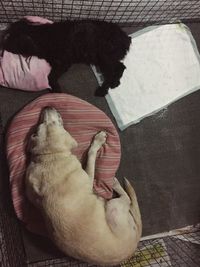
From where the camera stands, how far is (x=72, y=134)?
8.76 feet

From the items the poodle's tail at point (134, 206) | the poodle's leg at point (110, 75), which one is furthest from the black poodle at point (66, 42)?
the poodle's tail at point (134, 206)

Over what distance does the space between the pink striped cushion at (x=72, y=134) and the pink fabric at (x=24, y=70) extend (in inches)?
4.3

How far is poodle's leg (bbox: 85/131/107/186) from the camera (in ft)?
8.42

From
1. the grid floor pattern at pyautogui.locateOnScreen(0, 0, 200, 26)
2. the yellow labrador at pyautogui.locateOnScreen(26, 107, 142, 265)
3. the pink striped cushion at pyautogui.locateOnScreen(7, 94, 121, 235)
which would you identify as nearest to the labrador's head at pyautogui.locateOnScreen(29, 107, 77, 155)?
the yellow labrador at pyautogui.locateOnScreen(26, 107, 142, 265)

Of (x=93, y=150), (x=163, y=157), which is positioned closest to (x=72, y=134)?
(x=93, y=150)

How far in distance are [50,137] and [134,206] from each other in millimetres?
639

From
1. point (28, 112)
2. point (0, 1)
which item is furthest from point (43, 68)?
point (0, 1)

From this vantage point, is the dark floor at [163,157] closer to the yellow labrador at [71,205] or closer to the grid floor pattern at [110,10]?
the grid floor pattern at [110,10]

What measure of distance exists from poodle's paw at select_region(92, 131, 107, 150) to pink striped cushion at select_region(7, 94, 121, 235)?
32mm

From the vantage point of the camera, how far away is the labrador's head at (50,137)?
7.84ft

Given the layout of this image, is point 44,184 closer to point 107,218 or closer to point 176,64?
point 107,218

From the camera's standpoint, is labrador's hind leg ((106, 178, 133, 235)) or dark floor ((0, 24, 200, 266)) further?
dark floor ((0, 24, 200, 266))

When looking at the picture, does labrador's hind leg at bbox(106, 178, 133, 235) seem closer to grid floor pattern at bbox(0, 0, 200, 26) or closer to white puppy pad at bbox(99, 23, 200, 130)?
white puppy pad at bbox(99, 23, 200, 130)

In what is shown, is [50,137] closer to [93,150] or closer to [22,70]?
→ [93,150]
